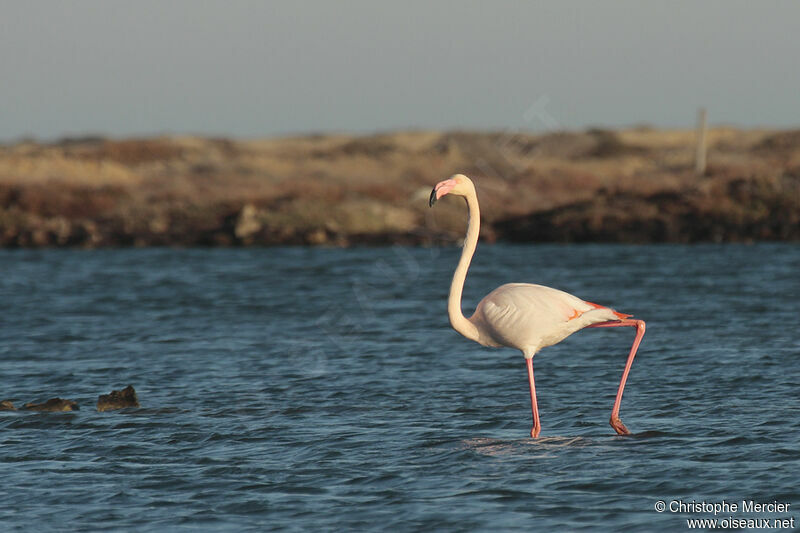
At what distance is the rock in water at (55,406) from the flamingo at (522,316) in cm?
487

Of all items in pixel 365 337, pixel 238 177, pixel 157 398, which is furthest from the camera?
pixel 238 177

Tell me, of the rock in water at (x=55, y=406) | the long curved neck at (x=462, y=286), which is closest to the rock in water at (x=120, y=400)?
the rock in water at (x=55, y=406)

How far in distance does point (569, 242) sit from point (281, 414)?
94.9 ft

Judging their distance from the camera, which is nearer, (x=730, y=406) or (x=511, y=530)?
(x=511, y=530)

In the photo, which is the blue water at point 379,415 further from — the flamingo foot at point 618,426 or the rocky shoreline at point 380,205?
the rocky shoreline at point 380,205

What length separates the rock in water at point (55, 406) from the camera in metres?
14.0

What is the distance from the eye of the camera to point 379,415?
45.1 feet

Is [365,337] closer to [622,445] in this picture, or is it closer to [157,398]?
[157,398]

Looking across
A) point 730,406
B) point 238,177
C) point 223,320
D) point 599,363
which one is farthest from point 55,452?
point 238,177

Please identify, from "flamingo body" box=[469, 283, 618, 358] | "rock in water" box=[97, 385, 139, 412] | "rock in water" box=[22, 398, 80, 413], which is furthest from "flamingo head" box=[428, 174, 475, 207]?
"rock in water" box=[22, 398, 80, 413]

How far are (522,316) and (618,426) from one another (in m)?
1.49

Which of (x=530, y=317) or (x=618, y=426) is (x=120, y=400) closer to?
(x=530, y=317)

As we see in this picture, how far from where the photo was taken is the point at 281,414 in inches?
550

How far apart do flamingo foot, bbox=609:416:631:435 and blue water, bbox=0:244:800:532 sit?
0.71 ft
